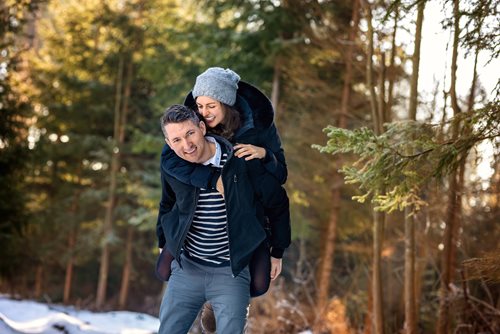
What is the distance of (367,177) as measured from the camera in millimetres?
3574

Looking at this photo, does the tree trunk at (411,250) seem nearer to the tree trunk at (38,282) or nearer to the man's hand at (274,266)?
the man's hand at (274,266)

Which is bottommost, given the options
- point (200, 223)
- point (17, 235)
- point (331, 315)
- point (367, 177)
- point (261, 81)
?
point (331, 315)

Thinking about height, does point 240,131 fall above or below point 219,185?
A: above

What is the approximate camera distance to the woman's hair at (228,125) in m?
3.39

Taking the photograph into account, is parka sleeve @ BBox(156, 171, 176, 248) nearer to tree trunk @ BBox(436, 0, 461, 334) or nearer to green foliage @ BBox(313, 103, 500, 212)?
green foliage @ BBox(313, 103, 500, 212)

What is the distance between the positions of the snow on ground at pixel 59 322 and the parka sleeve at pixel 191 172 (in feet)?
10.7

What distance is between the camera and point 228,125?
340cm

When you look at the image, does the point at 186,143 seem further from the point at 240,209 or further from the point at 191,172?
the point at 240,209

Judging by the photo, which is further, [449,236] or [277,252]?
[449,236]

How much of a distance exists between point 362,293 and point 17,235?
6.60m

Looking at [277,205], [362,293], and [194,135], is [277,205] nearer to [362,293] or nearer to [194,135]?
[194,135]

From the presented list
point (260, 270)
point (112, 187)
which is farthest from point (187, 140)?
point (112, 187)

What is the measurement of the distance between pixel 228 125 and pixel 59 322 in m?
4.83

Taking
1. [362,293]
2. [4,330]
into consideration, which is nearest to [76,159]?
[362,293]
